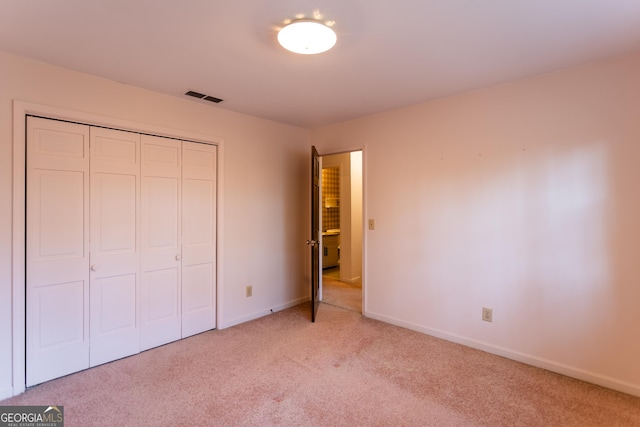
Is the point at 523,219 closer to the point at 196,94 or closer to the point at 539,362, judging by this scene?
the point at 539,362

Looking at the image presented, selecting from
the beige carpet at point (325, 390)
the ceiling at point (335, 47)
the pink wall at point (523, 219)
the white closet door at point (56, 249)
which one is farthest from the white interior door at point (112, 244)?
the pink wall at point (523, 219)

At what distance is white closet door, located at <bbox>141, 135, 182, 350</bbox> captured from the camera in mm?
2920

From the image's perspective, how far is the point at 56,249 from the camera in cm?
243

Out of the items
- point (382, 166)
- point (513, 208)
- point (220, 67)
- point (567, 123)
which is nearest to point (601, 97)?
point (567, 123)

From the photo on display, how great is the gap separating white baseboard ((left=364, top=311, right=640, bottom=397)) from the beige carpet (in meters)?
0.07

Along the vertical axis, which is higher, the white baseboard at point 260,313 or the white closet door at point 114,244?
the white closet door at point 114,244

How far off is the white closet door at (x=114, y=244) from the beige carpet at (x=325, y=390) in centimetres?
22

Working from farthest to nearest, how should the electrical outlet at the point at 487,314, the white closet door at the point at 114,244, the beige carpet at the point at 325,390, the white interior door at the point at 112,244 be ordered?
the electrical outlet at the point at 487,314, the white closet door at the point at 114,244, the white interior door at the point at 112,244, the beige carpet at the point at 325,390

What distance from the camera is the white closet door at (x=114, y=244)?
2623 millimetres

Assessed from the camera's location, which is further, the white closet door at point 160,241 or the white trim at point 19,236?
the white closet door at point 160,241

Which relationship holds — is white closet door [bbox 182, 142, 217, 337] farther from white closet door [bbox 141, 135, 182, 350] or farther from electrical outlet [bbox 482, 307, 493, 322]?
electrical outlet [bbox 482, 307, 493, 322]

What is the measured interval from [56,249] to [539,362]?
153 inches

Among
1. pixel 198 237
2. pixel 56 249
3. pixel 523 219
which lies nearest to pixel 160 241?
pixel 198 237

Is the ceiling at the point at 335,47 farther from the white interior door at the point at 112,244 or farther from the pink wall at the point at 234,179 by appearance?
the white interior door at the point at 112,244
